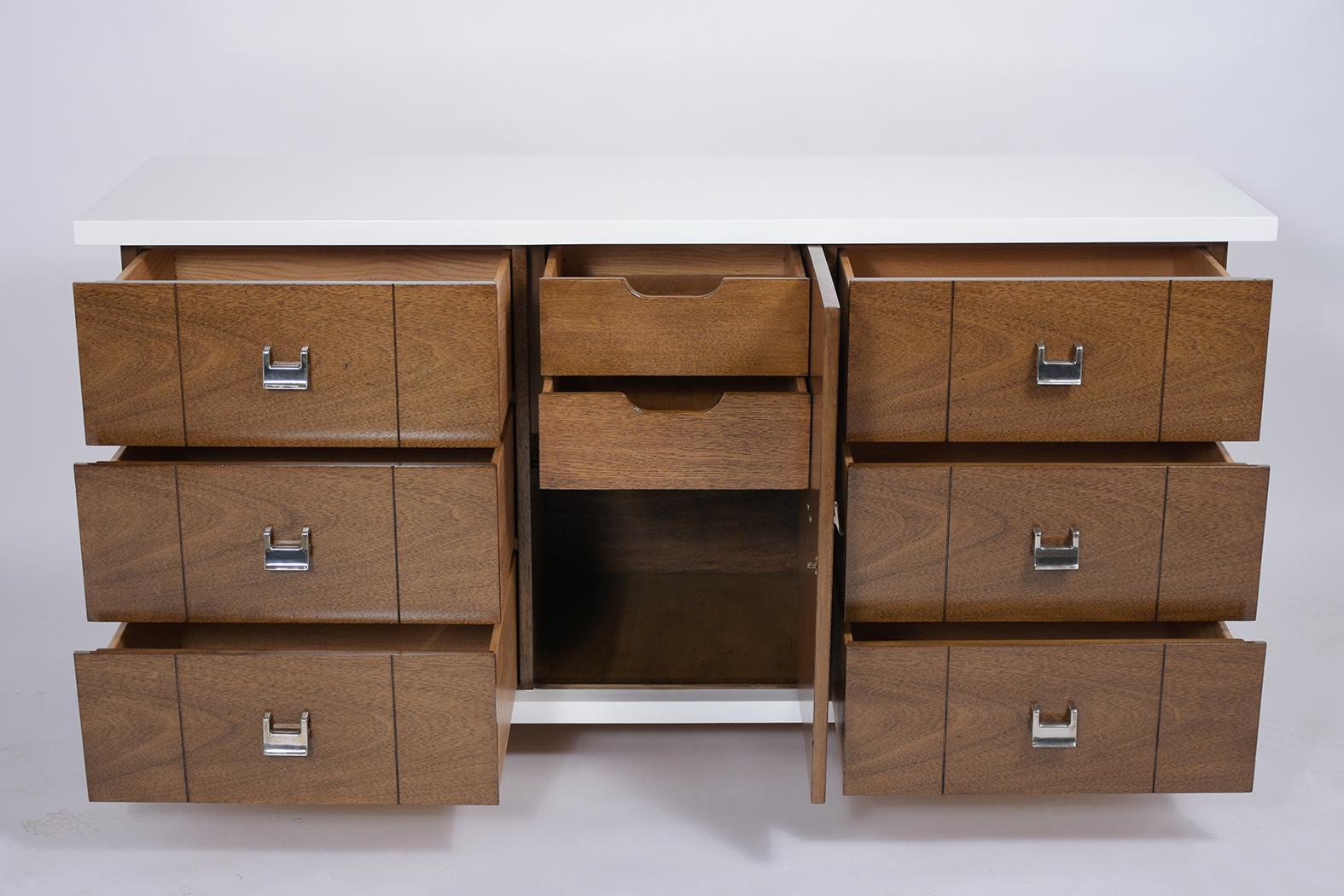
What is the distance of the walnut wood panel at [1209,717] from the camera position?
2.14 metres

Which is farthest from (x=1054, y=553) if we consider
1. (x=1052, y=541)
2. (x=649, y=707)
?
(x=649, y=707)

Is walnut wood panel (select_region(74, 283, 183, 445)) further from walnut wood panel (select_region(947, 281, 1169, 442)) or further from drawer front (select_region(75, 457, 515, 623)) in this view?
walnut wood panel (select_region(947, 281, 1169, 442))

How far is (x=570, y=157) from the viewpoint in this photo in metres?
2.62

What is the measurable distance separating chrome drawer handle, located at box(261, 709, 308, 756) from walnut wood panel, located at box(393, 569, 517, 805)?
11cm

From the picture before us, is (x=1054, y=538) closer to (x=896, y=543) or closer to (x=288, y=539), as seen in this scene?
(x=896, y=543)

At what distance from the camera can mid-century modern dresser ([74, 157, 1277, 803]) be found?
2094 millimetres

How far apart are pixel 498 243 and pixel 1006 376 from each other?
2.08 ft

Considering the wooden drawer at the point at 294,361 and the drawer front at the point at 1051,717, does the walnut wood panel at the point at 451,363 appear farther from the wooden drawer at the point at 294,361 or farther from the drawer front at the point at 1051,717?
the drawer front at the point at 1051,717

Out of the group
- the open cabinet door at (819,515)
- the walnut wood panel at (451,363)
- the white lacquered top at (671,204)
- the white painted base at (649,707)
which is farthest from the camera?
the white painted base at (649,707)

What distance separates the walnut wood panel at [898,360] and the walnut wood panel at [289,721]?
65 centimetres

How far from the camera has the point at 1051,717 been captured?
217 cm

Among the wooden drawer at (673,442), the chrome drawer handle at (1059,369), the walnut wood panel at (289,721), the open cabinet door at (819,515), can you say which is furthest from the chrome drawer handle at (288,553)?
the chrome drawer handle at (1059,369)

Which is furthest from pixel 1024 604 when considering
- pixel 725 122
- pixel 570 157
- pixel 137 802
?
pixel 725 122

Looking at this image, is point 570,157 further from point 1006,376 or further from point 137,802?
point 137,802
